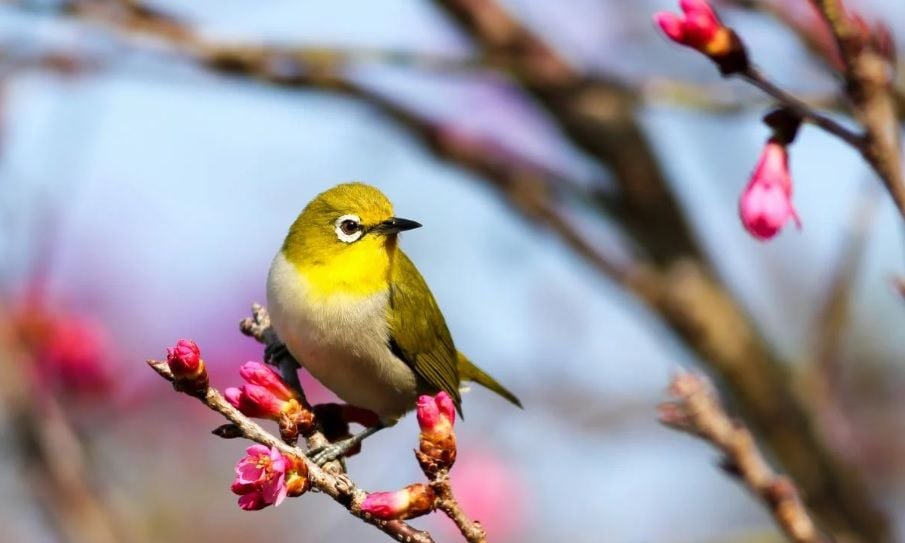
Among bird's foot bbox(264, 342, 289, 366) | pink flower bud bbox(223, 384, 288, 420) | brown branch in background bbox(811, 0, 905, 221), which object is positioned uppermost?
brown branch in background bbox(811, 0, 905, 221)

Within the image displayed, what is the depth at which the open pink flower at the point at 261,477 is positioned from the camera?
8.29 feet

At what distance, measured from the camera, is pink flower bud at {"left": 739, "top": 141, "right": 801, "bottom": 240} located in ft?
9.39

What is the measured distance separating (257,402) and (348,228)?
117cm

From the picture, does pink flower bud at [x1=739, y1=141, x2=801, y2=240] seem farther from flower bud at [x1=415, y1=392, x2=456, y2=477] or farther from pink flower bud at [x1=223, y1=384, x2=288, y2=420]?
pink flower bud at [x1=223, y1=384, x2=288, y2=420]

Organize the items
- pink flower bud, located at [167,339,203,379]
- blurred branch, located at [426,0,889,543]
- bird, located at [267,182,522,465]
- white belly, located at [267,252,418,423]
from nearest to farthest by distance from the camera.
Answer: pink flower bud, located at [167,339,203,379], white belly, located at [267,252,418,423], bird, located at [267,182,522,465], blurred branch, located at [426,0,889,543]

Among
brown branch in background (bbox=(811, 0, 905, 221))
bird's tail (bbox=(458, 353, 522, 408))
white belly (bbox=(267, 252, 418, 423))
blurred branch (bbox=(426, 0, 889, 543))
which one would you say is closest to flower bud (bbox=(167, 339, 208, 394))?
white belly (bbox=(267, 252, 418, 423))

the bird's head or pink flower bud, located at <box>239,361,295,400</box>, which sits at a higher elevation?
the bird's head

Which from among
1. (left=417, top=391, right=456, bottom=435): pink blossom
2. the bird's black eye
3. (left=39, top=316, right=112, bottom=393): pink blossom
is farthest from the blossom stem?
(left=39, top=316, right=112, bottom=393): pink blossom

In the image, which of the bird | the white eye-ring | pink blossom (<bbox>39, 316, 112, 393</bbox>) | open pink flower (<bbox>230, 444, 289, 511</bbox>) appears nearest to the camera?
open pink flower (<bbox>230, 444, 289, 511</bbox>)

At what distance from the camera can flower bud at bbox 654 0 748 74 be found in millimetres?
2605

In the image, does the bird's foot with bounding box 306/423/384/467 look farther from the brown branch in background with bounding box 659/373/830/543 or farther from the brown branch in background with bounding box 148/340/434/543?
the brown branch in background with bounding box 659/373/830/543

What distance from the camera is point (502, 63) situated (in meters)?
4.95

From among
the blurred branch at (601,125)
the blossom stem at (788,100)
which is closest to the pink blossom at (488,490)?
the blurred branch at (601,125)

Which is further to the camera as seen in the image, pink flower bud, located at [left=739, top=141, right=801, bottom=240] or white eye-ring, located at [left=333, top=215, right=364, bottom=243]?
white eye-ring, located at [left=333, top=215, right=364, bottom=243]
